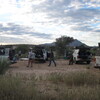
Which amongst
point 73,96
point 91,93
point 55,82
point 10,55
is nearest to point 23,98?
point 73,96

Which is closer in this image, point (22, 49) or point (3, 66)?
point (3, 66)

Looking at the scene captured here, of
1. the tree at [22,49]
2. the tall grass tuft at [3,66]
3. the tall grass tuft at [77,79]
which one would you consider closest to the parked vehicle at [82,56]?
the tall grass tuft at [3,66]

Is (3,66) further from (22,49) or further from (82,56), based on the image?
(22,49)

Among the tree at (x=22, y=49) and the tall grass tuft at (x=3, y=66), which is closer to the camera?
the tall grass tuft at (x=3, y=66)

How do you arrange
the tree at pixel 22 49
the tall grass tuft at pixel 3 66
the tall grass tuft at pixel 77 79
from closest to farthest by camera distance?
the tall grass tuft at pixel 77 79 < the tall grass tuft at pixel 3 66 < the tree at pixel 22 49

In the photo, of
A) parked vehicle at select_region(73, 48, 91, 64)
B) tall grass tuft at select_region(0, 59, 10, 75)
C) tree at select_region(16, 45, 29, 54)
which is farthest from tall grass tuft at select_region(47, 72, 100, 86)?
tree at select_region(16, 45, 29, 54)

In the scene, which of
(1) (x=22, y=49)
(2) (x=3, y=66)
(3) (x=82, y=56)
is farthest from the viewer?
(1) (x=22, y=49)

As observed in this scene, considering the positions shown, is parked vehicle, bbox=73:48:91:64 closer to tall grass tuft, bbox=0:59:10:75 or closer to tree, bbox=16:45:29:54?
tall grass tuft, bbox=0:59:10:75

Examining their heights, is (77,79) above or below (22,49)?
below

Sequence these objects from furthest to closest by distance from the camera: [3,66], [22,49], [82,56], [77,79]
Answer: [22,49]
[82,56]
[3,66]
[77,79]

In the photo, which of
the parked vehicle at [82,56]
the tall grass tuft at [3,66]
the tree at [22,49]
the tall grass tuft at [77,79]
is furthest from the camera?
the tree at [22,49]

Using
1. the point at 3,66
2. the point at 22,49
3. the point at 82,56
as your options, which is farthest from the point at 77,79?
the point at 22,49

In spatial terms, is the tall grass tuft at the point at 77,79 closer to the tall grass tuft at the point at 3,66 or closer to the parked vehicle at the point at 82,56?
the tall grass tuft at the point at 3,66

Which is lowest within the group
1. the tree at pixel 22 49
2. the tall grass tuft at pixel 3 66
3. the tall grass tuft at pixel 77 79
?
the tall grass tuft at pixel 77 79
